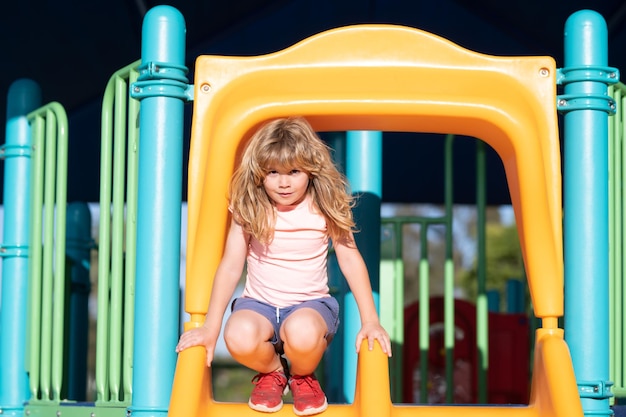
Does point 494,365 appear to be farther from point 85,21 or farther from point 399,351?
point 85,21

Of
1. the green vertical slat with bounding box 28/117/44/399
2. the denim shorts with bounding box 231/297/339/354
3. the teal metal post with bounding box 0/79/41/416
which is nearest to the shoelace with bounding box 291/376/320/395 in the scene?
the denim shorts with bounding box 231/297/339/354

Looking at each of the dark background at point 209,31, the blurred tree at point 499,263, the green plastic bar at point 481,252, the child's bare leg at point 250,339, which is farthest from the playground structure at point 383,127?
the blurred tree at point 499,263

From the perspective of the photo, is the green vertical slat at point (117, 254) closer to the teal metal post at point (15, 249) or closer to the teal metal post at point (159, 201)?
the teal metal post at point (159, 201)

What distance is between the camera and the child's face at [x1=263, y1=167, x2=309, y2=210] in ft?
8.84

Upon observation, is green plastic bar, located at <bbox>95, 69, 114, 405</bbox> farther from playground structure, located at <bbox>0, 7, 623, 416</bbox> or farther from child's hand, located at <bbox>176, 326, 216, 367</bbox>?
child's hand, located at <bbox>176, 326, 216, 367</bbox>

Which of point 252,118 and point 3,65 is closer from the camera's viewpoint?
point 252,118

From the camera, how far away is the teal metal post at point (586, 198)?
2.69 meters

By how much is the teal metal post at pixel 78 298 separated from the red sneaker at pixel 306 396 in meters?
2.53

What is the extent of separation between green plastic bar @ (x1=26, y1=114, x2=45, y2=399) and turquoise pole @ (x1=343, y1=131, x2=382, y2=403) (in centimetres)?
115

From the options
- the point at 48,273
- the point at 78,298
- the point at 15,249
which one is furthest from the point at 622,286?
the point at 78,298

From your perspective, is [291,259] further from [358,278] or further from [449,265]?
[449,265]

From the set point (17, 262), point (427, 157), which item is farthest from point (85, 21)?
point (427, 157)

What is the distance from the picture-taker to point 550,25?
215 inches

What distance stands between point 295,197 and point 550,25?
318 cm
